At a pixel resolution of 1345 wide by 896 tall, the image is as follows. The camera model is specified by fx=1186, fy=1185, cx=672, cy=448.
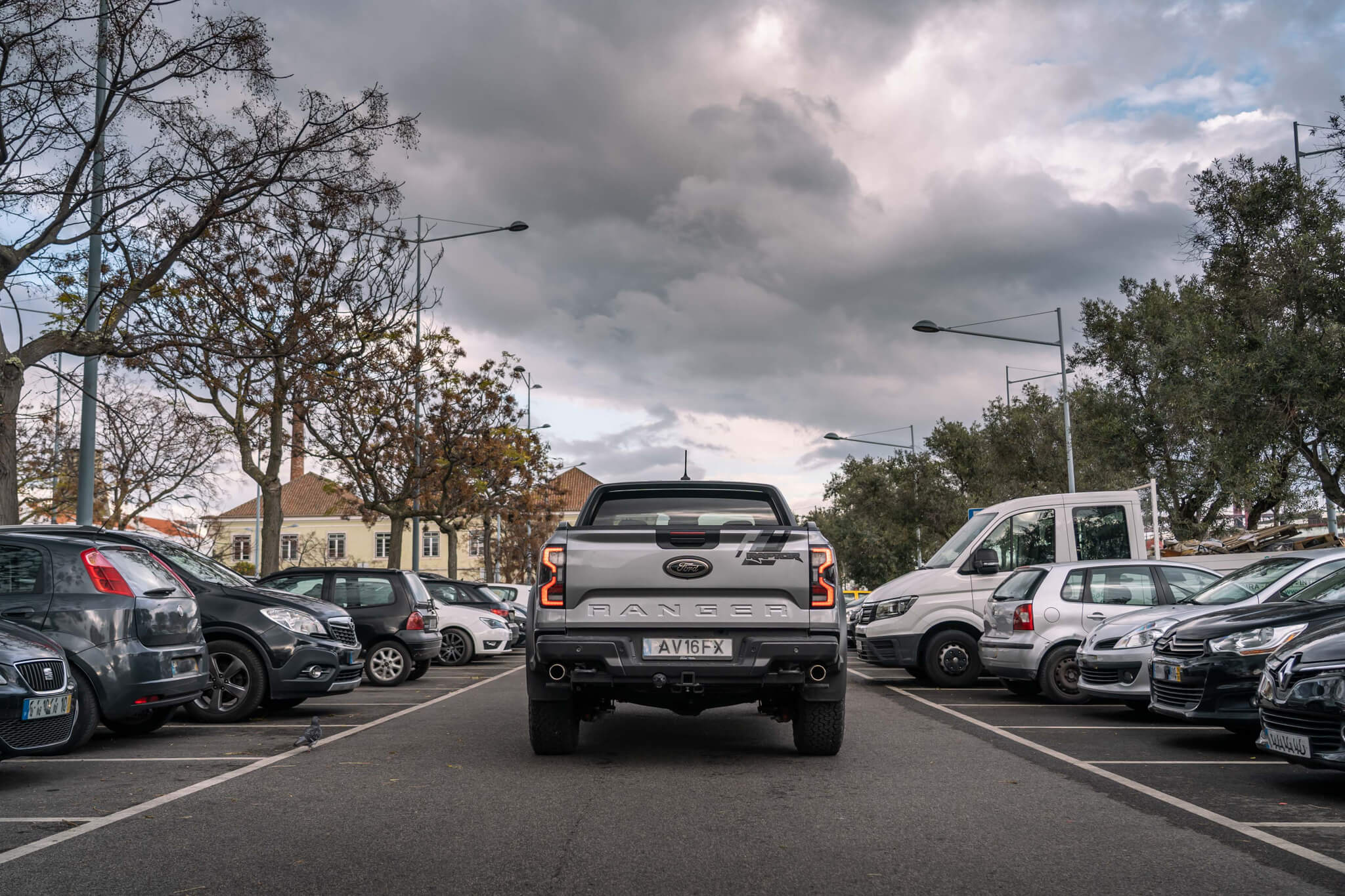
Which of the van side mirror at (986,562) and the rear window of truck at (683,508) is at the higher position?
the rear window of truck at (683,508)

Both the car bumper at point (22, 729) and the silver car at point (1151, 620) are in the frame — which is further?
the silver car at point (1151, 620)

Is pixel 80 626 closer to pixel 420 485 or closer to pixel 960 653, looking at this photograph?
pixel 960 653

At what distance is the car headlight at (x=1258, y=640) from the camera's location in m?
8.36

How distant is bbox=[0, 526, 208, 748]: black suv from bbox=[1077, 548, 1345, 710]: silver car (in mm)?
7859

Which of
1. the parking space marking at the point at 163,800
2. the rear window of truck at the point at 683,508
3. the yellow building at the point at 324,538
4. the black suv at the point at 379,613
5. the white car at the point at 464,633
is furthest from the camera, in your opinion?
the yellow building at the point at 324,538

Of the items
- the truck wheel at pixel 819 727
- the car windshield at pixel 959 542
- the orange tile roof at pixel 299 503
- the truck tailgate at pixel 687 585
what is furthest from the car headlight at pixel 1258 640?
the orange tile roof at pixel 299 503

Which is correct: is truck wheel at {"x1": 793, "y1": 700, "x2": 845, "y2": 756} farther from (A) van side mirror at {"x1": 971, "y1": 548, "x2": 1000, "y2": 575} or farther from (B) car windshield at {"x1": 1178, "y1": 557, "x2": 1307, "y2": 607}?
(A) van side mirror at {"x1": 971, "y1": 548, "x2": 1000, "y2": 575}

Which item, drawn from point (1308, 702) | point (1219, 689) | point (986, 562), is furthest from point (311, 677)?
point (986, 562)

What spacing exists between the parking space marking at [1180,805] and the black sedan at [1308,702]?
0.69 m

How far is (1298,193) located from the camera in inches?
899

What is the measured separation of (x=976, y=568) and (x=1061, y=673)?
8.57 feet

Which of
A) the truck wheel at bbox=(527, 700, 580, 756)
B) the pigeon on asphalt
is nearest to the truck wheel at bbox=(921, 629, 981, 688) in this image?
the truck wheel at bbox=(527, 700, 580, 756)

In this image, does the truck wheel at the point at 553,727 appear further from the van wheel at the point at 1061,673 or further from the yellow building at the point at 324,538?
the yellow building at the point at 324,538

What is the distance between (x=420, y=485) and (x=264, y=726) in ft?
70.7
